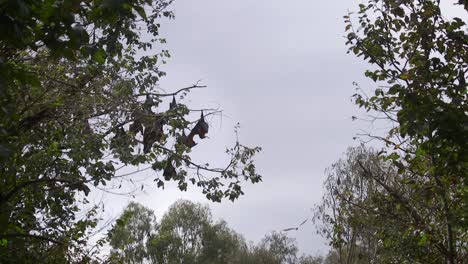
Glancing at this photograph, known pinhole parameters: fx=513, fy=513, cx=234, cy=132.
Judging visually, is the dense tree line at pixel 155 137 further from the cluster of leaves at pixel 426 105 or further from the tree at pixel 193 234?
the tree at pixel 193 234

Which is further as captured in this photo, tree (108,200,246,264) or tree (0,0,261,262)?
tree (108,200,246,264)

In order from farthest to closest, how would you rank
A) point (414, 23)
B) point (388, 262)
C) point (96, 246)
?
point (388, 262), point (96, 246), point (414, 23)

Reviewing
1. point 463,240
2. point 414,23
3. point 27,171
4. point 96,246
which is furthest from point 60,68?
point 463,240

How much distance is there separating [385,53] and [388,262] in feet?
20.3

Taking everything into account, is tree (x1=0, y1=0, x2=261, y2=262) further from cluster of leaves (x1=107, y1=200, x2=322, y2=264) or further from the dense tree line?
cluster of leaves (x1=107, y1=200, x2=322, y2=264)

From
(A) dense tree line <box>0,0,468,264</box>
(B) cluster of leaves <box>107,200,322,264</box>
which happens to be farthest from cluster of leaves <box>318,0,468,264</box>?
(B) cluster of leaves <box>107,200,322,264</box>

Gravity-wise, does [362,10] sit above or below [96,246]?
above

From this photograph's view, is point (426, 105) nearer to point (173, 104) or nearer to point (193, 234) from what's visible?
point (173, 104)

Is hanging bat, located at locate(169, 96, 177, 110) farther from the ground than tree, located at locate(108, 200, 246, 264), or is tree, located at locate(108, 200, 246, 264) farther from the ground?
tree, located at locate(108, 200, 246, 264)

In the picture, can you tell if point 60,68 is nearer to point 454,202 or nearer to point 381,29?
point 381,29

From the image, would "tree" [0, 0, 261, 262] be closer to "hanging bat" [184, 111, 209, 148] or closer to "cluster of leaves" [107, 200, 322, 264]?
"hanging bat" [184, 111, 209, 148]

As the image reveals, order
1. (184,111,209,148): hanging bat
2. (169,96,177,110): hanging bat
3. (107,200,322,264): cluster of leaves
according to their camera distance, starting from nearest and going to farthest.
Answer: (184,111,209,148): hanging bat < (169,96,177,110): hanging bat < (107,200,322,264): cluster of leaves

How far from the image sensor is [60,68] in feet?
22.7

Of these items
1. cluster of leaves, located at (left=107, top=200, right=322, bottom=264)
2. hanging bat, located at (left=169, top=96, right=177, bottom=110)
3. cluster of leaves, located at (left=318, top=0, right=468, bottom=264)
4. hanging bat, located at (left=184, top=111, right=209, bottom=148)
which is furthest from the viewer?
cluster of leaves, located at (left=107, top=200, right=322, bottom=264)
